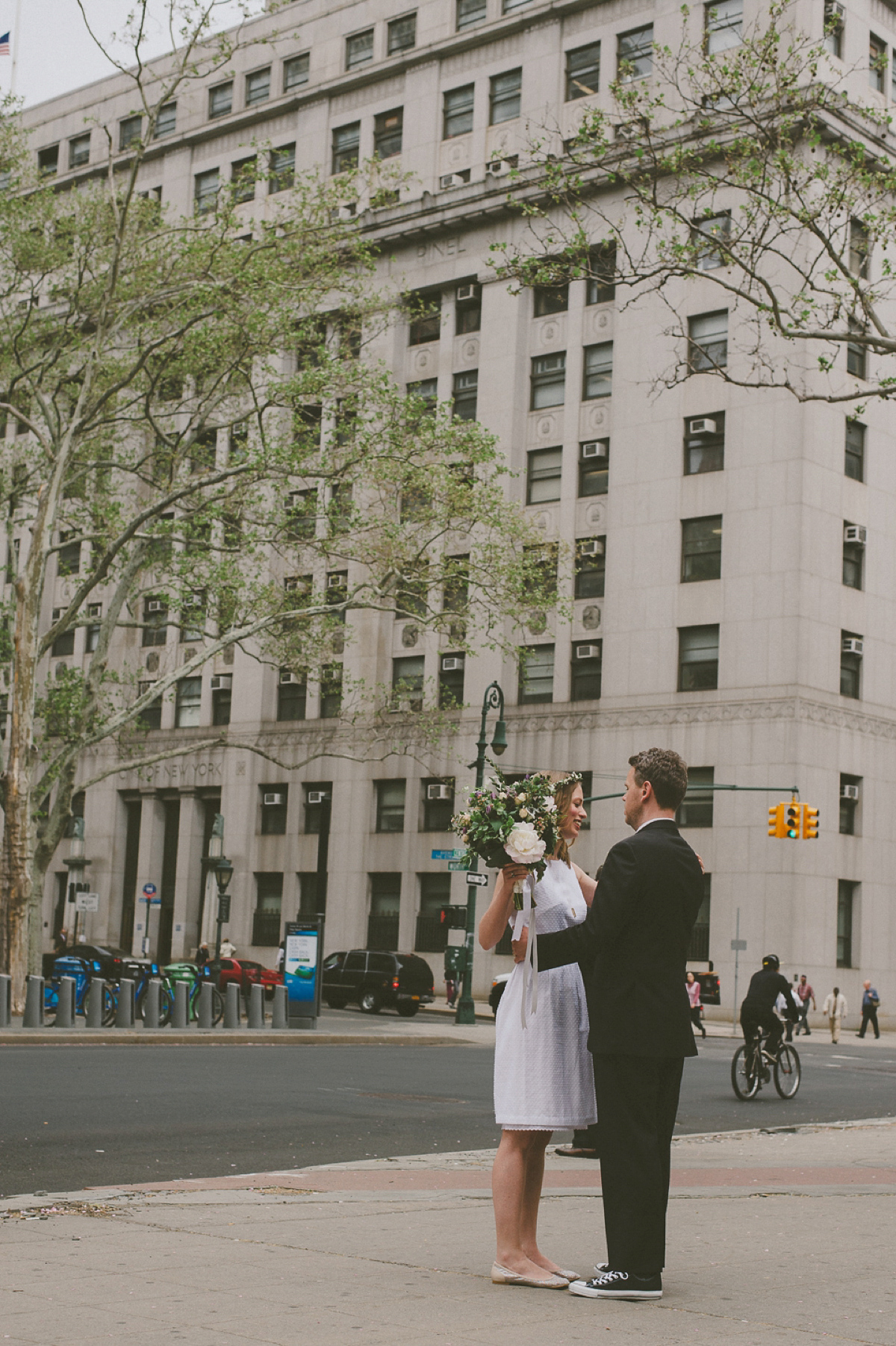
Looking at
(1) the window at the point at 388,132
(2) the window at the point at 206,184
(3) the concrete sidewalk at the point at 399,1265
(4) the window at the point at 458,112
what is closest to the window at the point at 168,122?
(2) the window at the point at 206,184

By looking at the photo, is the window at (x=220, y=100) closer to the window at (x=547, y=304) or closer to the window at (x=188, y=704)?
the window at (x=547, y=304)

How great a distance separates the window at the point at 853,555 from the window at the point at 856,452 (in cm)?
190

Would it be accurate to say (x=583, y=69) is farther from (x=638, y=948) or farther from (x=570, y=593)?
(x=638, y=948)

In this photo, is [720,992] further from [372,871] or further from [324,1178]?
[324,1178]

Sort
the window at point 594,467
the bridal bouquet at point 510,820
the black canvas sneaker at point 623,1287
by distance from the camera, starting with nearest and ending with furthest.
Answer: the black canvas sneaker at point 623,1287, the bridal bouquet at point 510,820, the window at point 594,467

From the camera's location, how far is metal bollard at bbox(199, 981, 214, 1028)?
27625 mm

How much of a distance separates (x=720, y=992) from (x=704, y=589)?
11.6m

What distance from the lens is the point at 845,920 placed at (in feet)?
147

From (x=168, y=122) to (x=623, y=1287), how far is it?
64.1 m

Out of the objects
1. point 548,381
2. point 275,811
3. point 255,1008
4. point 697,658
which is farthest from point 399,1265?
point 275,811

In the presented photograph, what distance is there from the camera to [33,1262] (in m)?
6.29

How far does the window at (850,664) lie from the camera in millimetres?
45031

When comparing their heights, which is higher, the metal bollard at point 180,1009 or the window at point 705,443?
the window at point 705,443

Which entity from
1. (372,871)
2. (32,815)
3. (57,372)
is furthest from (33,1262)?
(372,871)
